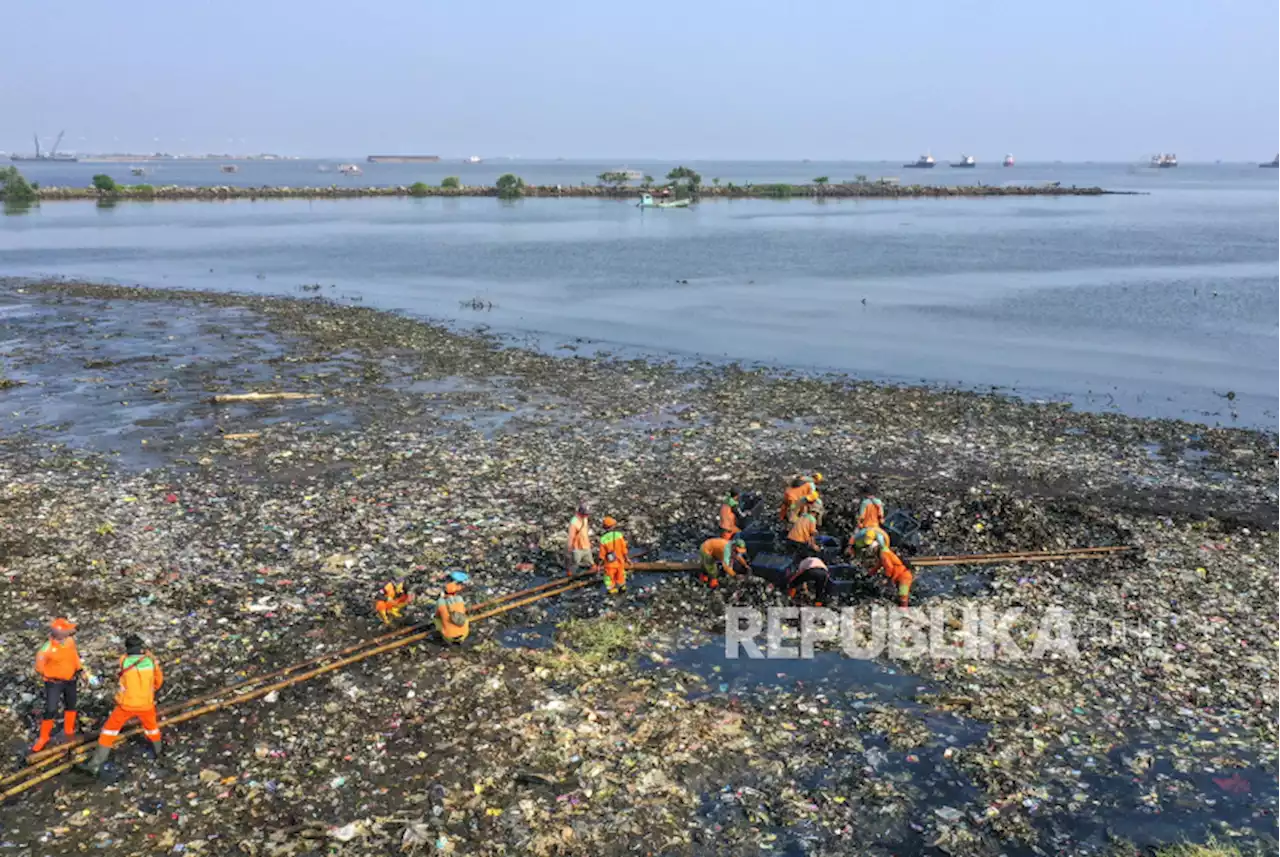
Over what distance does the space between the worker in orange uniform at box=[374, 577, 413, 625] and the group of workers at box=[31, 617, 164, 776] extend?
9.59 ft

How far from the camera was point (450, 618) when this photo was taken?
11492 millimetres

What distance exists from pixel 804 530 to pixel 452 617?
569 centimetres

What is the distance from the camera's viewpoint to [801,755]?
9.66 metres

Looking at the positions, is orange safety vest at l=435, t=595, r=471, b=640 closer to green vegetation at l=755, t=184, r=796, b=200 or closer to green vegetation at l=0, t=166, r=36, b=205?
green vegetation at l=0, t=166, r=36, b=205

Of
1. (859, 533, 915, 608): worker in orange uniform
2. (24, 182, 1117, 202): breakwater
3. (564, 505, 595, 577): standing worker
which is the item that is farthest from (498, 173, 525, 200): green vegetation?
(859, 533, 915, 608): worker in orange uniform

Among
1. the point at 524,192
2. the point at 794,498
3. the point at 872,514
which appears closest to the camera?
the point at 872,514

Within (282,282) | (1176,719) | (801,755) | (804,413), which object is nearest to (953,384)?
(804,413)

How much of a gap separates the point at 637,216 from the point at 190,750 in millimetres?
95808

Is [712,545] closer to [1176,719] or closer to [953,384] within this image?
[1176,719]

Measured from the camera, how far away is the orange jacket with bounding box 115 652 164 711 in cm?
897

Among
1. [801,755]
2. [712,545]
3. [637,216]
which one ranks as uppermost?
[637,216]

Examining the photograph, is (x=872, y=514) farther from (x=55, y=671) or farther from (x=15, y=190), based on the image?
(x=15, y=190)

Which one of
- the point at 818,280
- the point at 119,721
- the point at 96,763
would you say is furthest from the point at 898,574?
the point at 818,280

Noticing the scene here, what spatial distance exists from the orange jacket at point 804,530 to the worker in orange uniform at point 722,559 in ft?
2.89
